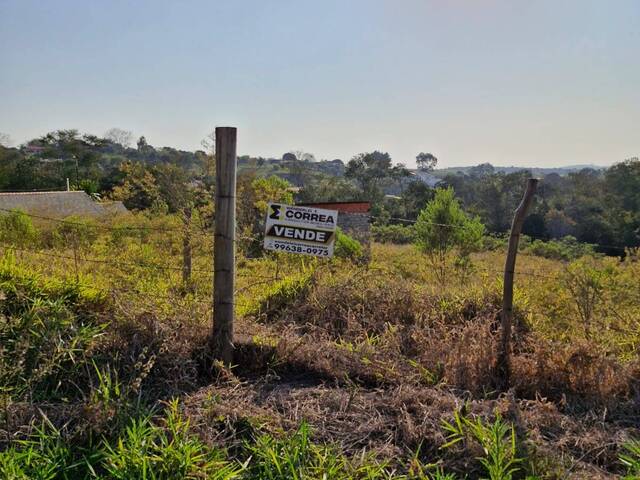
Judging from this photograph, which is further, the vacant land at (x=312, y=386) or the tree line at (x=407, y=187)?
the tree line at (x=407, y=187)

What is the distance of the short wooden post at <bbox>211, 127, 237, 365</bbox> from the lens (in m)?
3.41

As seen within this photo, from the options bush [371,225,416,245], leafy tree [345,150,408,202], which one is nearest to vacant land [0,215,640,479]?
bush [371,225,416,245]

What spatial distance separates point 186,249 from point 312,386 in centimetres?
357

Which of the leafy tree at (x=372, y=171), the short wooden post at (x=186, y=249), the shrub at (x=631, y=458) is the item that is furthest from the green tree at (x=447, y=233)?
the leafy tree at (x=372, y=171)

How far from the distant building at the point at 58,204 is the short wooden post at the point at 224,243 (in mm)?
11393

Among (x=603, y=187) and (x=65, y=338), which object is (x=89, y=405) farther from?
(x=603, y=187)

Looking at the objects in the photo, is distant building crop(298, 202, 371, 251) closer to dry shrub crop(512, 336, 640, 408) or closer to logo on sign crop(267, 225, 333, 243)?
logo on sign crop(267, 225, 333, 243)

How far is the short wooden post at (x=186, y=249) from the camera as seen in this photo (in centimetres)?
548

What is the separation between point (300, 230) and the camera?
398cm

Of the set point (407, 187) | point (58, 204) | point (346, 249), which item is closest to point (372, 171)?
point (407, 187)

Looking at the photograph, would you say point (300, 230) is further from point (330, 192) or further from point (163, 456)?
point (330, 192)

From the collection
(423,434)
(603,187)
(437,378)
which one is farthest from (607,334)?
(603,187)

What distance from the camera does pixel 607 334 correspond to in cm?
386

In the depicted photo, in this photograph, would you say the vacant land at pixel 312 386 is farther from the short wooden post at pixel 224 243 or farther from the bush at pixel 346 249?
the bush at pixel 346 249
